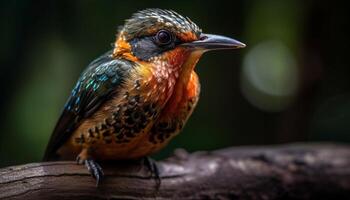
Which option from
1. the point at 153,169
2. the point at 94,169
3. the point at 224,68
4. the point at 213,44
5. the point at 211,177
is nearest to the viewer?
the point at 213,44

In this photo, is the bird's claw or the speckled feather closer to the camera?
the speckled feather

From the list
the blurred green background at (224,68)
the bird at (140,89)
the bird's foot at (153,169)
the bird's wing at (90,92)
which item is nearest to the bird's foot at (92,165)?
the bird at (140,89)

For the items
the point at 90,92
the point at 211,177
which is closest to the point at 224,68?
the point at 211,177

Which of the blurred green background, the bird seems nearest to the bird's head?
the bird

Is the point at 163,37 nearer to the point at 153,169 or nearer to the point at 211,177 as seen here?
the point at 153,169

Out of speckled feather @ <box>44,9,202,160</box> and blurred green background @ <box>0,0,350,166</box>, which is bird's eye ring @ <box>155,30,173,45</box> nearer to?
speckled feather @ <box>44,9,202,160</box>

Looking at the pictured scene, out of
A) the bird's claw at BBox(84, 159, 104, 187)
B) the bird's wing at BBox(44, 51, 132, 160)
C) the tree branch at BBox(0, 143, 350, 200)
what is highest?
the bird's wing at BBox(44, 51, 132, 160)

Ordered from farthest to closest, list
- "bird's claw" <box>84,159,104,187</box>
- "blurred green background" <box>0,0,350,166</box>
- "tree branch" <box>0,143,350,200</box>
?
"blurred green background" <box>0,0,350,166</box> < "bird's claw" <box>84,159,104,187</box> < "tree branch" <box>0,143,350,200</box>

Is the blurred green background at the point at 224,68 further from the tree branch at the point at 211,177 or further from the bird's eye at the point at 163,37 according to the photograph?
the bird's eye at the point at 163,37
